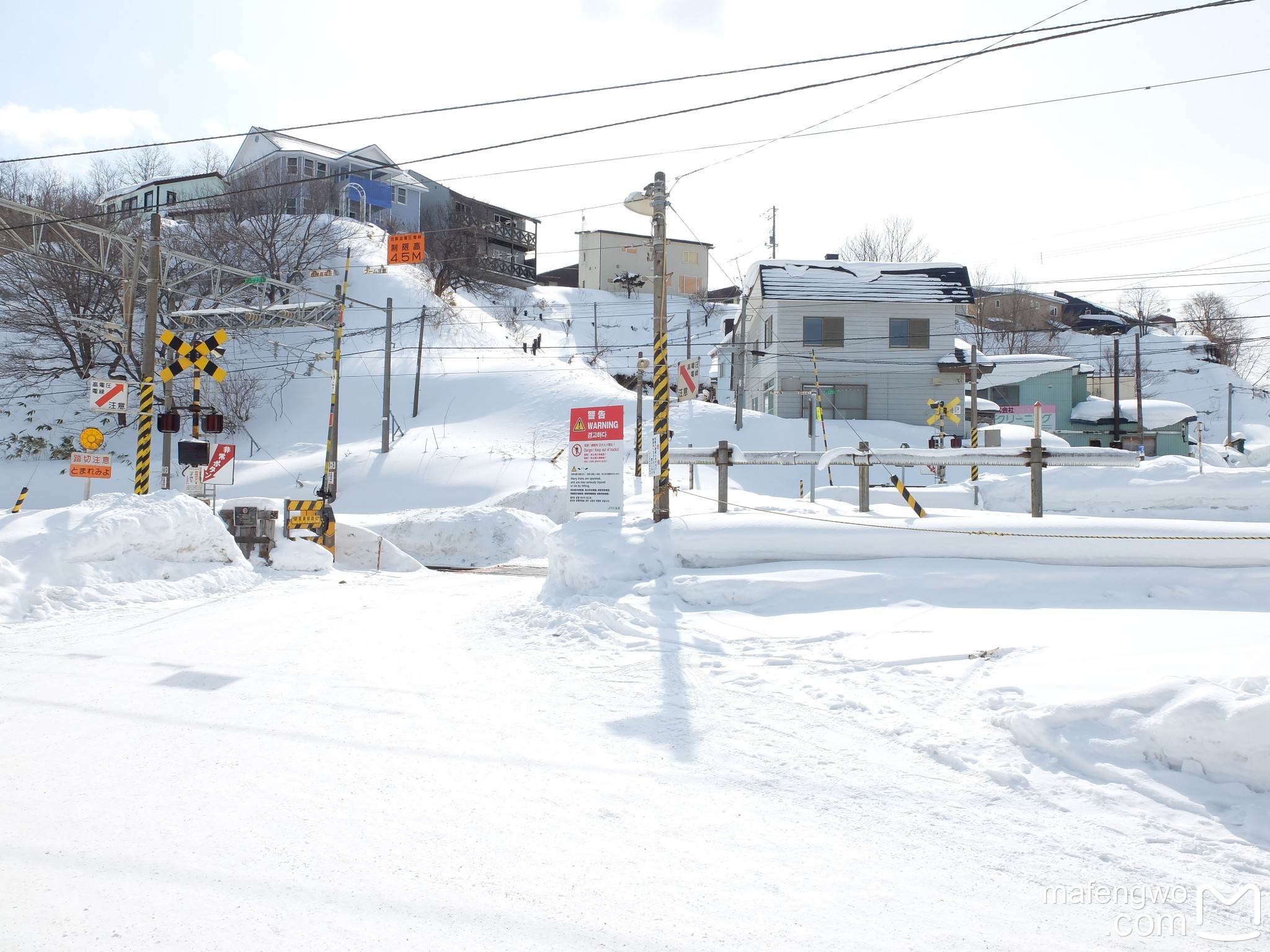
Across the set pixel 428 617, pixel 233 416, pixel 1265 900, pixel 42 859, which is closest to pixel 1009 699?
pixel 1265 900

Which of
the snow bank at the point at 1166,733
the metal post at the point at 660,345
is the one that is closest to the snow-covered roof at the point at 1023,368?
the metal post at the point at 660,345

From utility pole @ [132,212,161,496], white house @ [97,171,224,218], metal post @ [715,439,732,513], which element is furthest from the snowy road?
white house @ [97,171,224,218]

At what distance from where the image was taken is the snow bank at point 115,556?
9344mm

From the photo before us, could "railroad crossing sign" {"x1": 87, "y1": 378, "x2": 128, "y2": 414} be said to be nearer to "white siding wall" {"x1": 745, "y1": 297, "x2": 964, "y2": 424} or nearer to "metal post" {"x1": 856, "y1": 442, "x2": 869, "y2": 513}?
"metal post" {"x1": 856, "y1": 442, "x2": 869, "y2": 513}

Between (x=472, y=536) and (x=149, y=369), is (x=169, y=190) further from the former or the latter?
(x=472, y=536)

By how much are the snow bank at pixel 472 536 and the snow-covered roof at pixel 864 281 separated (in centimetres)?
2062

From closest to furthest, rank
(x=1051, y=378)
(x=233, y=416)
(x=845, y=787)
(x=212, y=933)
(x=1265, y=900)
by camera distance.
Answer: (x=212, y=933)
(x=1265, y=900)
(x=845, y=787)
(x=233, y=416)
(x=1051, y=378)

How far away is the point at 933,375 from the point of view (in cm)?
3625

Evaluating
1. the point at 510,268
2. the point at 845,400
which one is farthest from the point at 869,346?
the point at 510,268

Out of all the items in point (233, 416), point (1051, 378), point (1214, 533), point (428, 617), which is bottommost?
point (428, 617)

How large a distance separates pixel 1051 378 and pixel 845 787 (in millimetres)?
44438

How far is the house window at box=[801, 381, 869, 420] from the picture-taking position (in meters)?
36.1

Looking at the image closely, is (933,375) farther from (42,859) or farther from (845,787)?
(42,859)

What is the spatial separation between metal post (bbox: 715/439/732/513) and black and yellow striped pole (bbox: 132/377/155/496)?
417 inches
